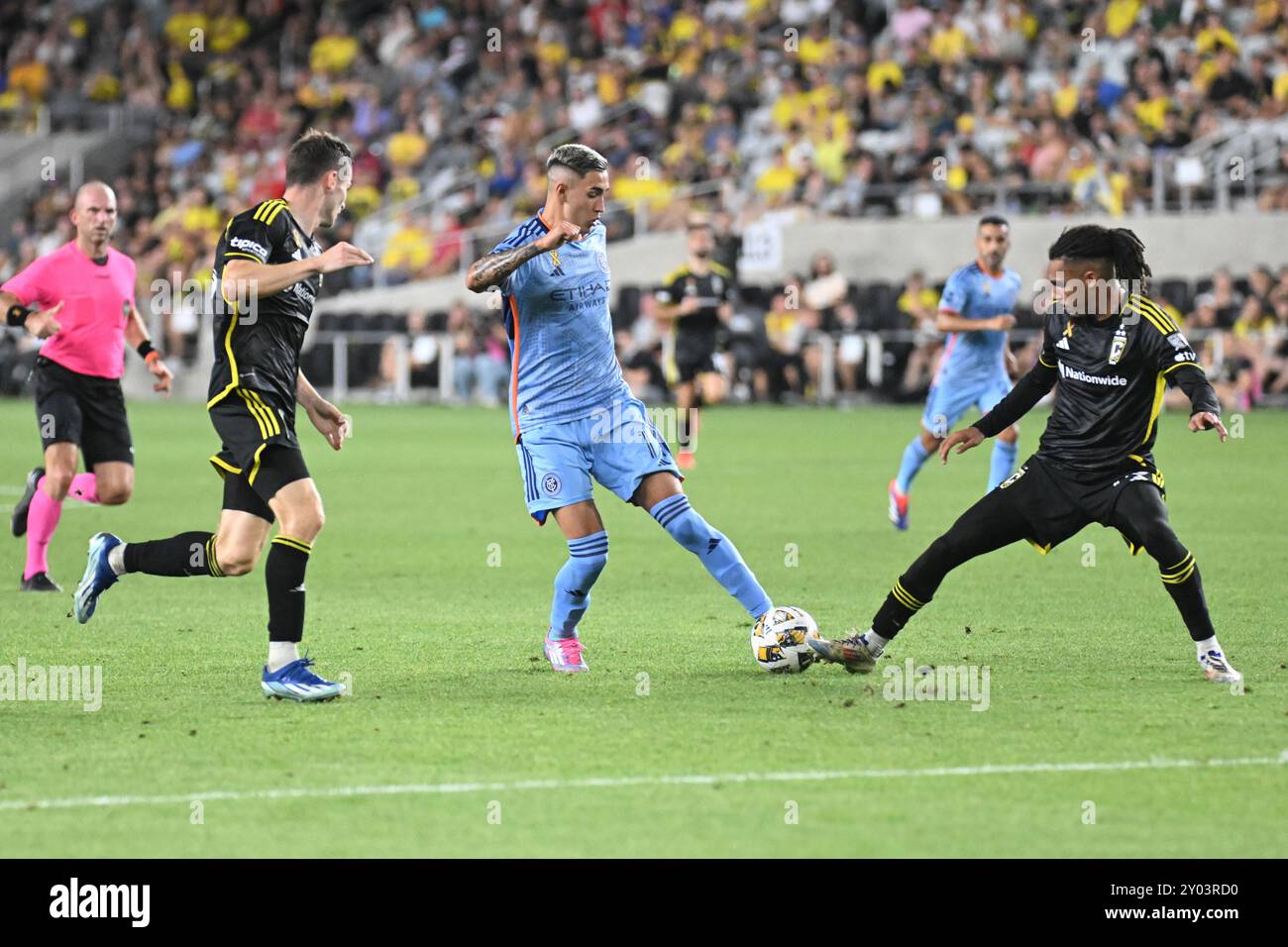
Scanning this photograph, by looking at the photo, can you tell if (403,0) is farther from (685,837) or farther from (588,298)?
(685,837)

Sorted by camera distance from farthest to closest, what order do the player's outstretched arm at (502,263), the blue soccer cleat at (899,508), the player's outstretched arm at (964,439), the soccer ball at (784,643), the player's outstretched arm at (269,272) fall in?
the blue soccer cleat at (899,508) < the soccer ball at (784,643) < the player's outstretched arm at (964,439) < the player's outstretched arm at (502,263) < the player's outstretched arm at (269,272)

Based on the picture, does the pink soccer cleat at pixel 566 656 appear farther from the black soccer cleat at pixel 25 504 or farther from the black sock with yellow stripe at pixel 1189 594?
the black soccer cleat at pixel 25 504

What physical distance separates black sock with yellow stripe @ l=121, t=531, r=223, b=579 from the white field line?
2350mm

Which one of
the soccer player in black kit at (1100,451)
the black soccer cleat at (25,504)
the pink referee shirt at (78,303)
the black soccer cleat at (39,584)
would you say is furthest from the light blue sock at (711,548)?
the black soccer cleat at (25,504)

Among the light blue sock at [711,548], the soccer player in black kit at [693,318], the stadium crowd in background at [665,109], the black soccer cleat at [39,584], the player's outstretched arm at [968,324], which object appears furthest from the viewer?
the stadium crowd in background at [665,109]

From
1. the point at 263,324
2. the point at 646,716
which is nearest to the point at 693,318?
the point at 263,324

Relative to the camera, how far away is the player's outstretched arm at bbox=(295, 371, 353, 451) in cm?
874

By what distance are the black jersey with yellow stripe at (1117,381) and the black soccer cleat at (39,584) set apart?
20.7 feet

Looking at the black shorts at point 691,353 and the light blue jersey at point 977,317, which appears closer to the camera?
the light blue jersey at point 977,317

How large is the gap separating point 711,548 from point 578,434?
800 millimetres

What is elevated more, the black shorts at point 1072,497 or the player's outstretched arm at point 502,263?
the player's outstretched arm at point 502,263

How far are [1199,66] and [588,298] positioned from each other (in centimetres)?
2167

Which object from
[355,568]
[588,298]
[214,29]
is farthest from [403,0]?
[588,298]

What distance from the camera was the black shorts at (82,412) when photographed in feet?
38.3
